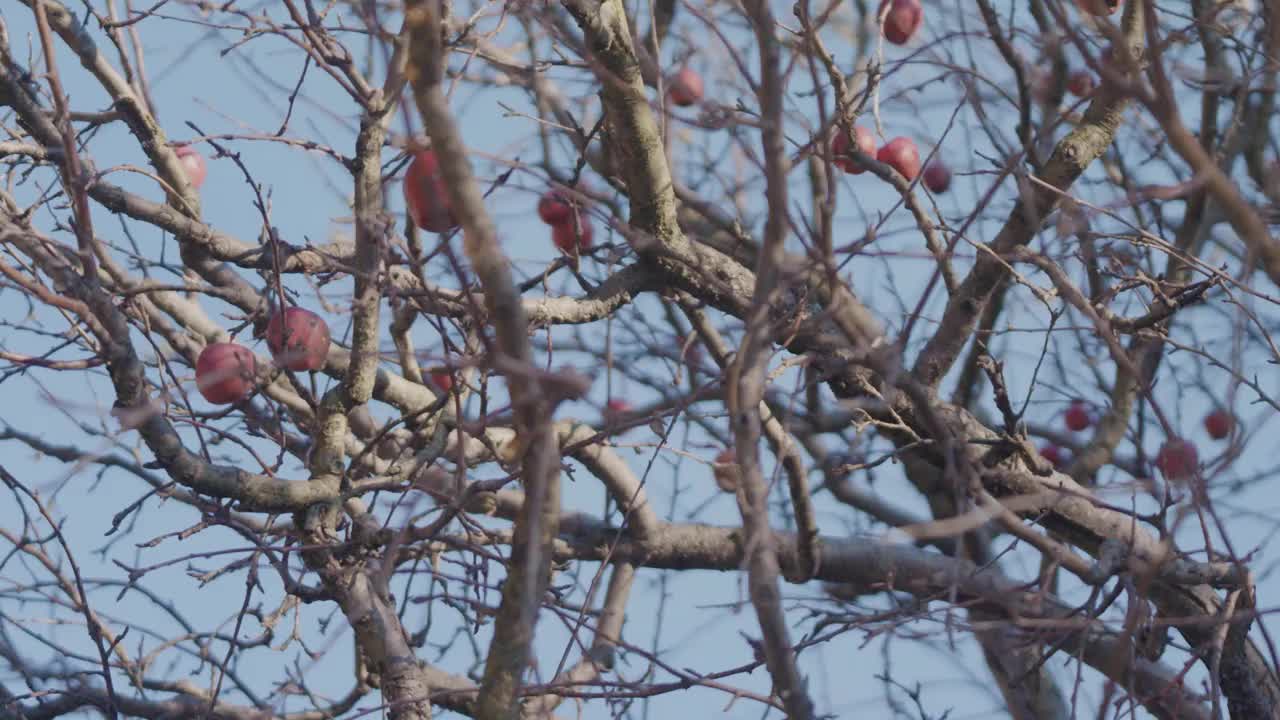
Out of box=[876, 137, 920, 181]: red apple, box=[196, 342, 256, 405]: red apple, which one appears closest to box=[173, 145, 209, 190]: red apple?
box=[196, 342, 256, 405]: red apple

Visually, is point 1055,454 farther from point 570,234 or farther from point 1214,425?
point 570,234

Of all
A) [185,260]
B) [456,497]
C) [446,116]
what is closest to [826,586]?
[456,497]

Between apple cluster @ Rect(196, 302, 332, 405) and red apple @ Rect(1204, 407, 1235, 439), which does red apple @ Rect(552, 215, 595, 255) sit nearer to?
apple cluster @ Rect(196, 302, 332, 405)

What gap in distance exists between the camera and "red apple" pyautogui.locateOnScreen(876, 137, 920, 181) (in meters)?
3.82

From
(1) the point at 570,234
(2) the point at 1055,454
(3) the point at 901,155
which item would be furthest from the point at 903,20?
(2) the point at 1055,454

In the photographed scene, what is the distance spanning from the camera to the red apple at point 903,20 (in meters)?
4.10

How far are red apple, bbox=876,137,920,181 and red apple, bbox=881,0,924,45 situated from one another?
465mm

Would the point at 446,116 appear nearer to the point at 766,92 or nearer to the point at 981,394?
the point at 766,92

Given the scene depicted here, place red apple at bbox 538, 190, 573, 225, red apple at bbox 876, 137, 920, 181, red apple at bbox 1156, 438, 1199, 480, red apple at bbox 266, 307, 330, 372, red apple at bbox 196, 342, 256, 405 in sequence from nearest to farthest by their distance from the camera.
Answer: red apple at bbox 1156, 438, 1199, 480
red apple at bbox 266, 307, 330, 372
red apple at bbox 196, 342, 256, 405
red apple at bbox 538, 190, 573, 225
red apple at bbox 876, 137, 920, 181

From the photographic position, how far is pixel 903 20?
13.5 ft

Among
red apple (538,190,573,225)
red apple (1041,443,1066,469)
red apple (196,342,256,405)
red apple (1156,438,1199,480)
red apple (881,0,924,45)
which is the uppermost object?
red apple (881,0,924,45)

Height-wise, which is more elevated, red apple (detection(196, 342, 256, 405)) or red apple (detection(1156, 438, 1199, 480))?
red apple (detection(196, 342, 256, 405))

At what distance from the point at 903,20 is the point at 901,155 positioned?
0.55m

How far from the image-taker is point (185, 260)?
9.52 feet
